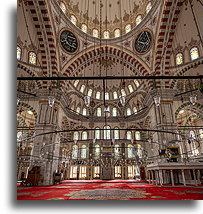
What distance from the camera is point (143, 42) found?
14.3 m

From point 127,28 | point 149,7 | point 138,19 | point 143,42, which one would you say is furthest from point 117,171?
point 149,7

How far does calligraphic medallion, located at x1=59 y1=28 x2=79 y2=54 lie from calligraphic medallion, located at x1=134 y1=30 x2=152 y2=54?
565cm

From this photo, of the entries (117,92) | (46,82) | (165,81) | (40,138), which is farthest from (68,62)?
(117,92)

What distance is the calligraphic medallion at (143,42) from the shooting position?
1361cm

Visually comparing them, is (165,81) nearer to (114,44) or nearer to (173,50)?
(173,50)

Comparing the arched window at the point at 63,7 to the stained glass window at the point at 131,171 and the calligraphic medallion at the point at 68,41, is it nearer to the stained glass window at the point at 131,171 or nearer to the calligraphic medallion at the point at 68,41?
the calligraphic medallion at the point at 68,41

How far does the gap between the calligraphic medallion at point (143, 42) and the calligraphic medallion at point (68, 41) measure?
5654 mm

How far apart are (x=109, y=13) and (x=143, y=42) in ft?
17.3

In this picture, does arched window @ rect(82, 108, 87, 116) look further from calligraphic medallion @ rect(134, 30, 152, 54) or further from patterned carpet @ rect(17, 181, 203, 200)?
patterned carpet @ rect(17, 181, 203, 200)

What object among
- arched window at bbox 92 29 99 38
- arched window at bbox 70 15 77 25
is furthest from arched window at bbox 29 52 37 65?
arched window at bbox 92 29 99 38

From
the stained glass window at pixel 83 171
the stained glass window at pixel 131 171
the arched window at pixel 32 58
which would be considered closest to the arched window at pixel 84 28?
the arched window at pixel 32 58

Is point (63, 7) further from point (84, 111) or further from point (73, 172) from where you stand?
point (73, 172)

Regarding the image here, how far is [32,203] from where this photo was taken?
8.59 ft

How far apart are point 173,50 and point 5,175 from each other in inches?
559
